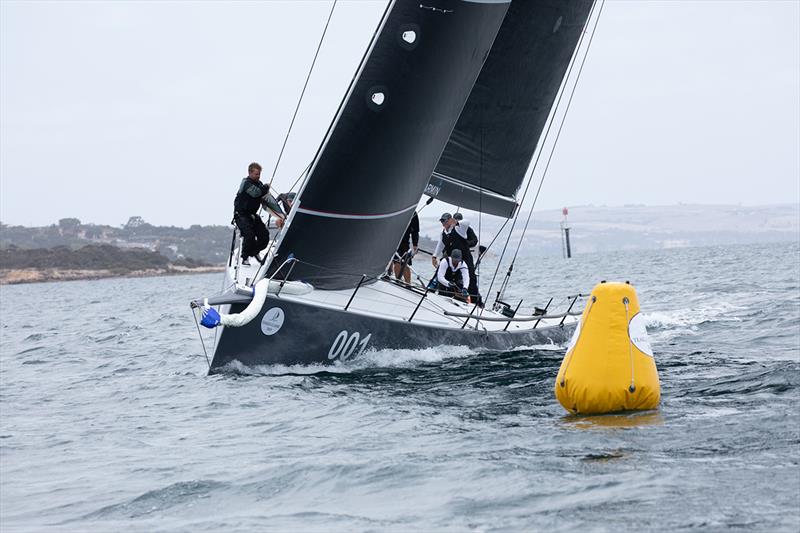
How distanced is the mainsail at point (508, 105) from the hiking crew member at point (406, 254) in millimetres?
561

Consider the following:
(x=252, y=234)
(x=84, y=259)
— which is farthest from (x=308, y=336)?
(x=84, y=259)

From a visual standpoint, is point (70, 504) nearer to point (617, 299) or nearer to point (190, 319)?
point (617, 299)

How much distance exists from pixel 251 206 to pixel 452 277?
3187 mm

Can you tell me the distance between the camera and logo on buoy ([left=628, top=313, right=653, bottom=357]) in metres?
7.60

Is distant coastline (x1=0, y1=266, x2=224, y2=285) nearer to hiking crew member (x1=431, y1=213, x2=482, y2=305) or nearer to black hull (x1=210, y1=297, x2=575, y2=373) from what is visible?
hiking crew member (x1=431, y1=213, x2=482, y2=305)

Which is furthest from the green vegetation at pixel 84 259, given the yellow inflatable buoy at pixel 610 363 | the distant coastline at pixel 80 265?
the yellow inflatable buoy at pixel 610 363

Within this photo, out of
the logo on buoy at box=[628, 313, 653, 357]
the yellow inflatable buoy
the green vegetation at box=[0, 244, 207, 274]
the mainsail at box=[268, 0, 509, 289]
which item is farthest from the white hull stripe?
the green vegetation at box=[0, 244, 207, 274]

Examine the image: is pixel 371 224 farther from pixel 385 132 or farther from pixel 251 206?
pixel 251 206


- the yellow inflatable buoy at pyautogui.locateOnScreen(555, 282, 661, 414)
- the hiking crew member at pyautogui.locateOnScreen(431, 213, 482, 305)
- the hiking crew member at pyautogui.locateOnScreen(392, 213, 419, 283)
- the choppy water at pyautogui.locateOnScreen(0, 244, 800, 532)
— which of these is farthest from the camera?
the hiking crew member at pyautogui.locateOnScreen(392, 213, 419, 283)

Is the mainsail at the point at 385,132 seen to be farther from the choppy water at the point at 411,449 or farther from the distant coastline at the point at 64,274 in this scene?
the distant coastline at the point at 64,274

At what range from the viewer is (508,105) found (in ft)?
48.0

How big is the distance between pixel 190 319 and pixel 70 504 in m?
19.6

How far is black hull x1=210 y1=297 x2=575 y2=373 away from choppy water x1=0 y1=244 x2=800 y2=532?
17 centimetres

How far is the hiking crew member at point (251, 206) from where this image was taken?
11.8 meters
